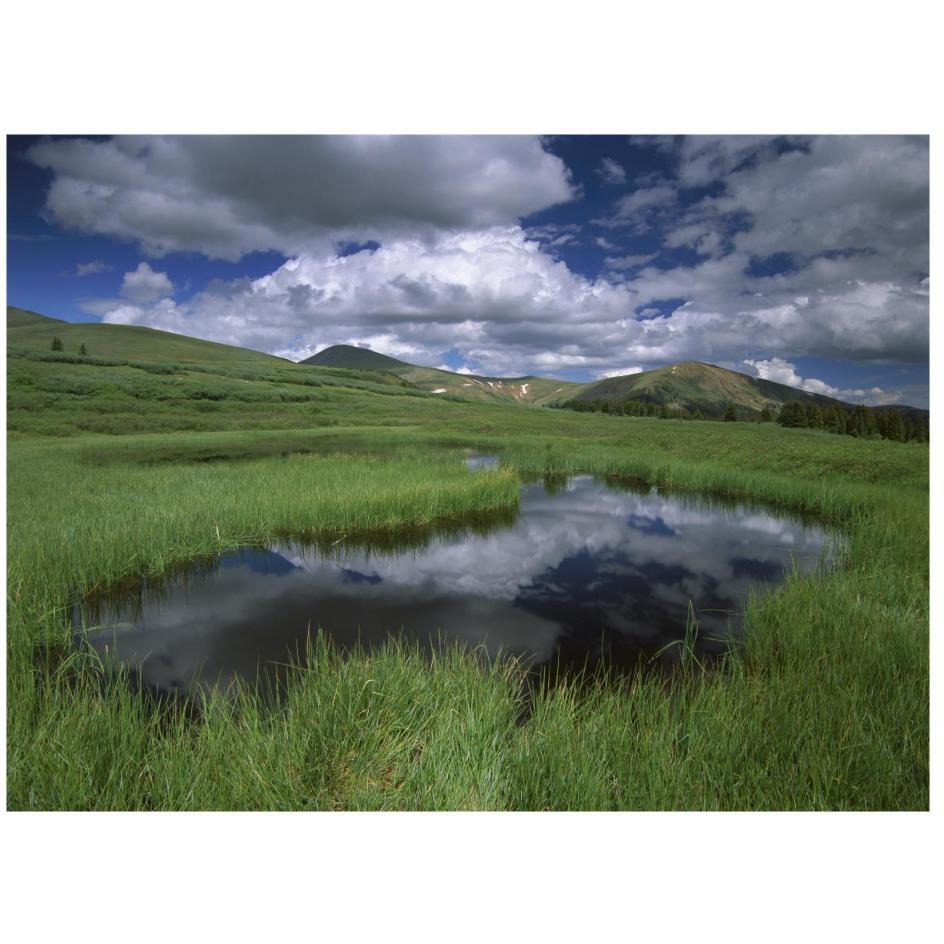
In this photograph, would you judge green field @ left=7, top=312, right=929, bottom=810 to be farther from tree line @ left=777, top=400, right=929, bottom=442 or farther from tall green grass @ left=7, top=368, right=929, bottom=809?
tree line @ left=777, top=400, right=929, bottom=442

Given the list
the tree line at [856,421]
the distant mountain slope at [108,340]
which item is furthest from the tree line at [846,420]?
the distant mountain slope at [108,340]

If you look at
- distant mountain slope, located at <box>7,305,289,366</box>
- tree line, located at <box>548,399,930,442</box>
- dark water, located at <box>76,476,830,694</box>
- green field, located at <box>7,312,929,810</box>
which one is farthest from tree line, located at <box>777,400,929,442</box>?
distant mountain slope, located at <box>7,305,289,366</box>

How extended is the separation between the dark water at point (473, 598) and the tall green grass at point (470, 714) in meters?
0.54

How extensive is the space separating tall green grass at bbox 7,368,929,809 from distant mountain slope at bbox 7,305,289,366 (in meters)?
2.76

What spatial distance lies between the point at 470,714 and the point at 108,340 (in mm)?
16955

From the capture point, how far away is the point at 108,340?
556 inches

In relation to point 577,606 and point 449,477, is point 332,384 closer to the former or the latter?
point 449,477

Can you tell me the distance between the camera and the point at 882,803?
237 cm

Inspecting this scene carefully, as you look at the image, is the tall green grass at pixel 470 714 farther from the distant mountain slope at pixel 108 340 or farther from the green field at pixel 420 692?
the distant mountain slope at pixel 108 340

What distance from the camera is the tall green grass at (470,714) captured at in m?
A: 2.38

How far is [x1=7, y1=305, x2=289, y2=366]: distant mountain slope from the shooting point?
22.9 ft

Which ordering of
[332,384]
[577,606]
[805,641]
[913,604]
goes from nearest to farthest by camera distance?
[805,641]
[913,604]
[577,606]
[332,384]

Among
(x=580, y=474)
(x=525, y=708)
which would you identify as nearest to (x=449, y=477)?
(x=580, y=474)
